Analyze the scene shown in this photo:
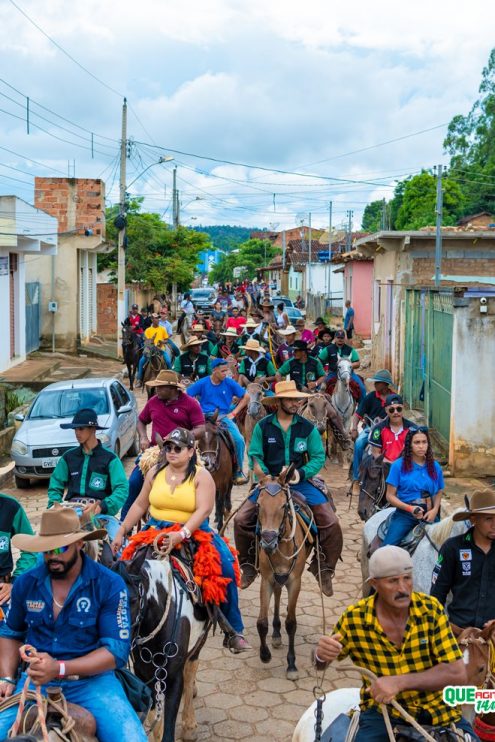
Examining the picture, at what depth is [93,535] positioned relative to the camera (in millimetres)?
4930

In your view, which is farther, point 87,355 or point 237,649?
point 87,355

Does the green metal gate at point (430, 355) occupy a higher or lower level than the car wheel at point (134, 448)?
higher

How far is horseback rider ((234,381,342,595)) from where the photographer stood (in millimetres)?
8289

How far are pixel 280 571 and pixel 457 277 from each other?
17716 mm

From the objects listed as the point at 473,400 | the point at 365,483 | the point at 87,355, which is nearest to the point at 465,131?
the point at 87,355

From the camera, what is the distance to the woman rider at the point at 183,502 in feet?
22.5

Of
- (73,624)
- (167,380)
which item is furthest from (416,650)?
(167,380)

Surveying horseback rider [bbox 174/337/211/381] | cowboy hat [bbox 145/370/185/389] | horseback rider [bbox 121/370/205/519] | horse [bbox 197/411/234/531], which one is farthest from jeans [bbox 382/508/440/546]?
horseback rider [bbox 174/337/211/381]

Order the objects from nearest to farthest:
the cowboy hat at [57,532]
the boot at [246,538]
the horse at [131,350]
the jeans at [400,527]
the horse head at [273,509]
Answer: the cowboy hat at [57,532]
the horse head at [273,509]
the jeans at [400,527]
the boot at [246,538]
the horse at [131,350]

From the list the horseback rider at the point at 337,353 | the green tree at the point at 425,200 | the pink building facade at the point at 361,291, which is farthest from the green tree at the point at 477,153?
the horseback rider at the point at 337,353

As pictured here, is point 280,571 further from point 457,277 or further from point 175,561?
point 457,277

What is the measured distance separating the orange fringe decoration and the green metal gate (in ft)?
31.3

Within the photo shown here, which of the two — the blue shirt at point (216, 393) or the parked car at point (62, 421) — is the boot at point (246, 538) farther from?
the parked car at point (62, 421)

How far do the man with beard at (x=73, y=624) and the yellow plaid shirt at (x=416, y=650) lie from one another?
1303 millimetres
